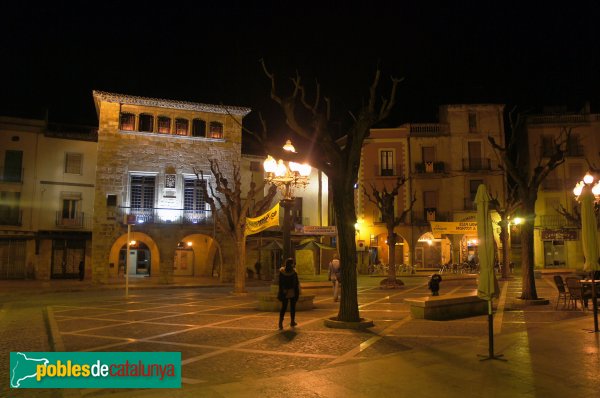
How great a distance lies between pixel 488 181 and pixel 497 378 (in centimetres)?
3860

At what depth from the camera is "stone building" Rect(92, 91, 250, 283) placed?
107 feet

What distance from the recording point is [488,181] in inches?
1671

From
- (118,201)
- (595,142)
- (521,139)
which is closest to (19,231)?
(118,201)

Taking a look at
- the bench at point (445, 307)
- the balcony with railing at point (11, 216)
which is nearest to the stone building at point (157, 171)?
the balcony with railing at point (11, 216)

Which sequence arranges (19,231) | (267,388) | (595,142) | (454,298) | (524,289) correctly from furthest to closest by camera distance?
(595,142) → (19,231) → (524,289) → (454,298) → (267,388)

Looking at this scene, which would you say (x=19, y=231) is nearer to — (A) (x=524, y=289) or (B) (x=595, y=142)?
(A) (x=524, y=289)

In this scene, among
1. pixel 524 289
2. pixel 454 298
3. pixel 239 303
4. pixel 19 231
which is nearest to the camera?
pixel 454 298

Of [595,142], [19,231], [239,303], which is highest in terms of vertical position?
[595,142]

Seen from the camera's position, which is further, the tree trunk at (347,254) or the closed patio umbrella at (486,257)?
the tree trunk at (347,254)

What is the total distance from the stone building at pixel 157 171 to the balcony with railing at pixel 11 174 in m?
7.54

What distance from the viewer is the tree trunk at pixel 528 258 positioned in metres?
16.1

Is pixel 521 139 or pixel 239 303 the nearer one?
pixel 239 303

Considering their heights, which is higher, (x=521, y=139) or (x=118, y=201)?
(x=521, y=139)

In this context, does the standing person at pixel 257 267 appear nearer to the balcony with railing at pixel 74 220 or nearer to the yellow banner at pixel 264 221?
the balcony with railing at pixel 74 220
